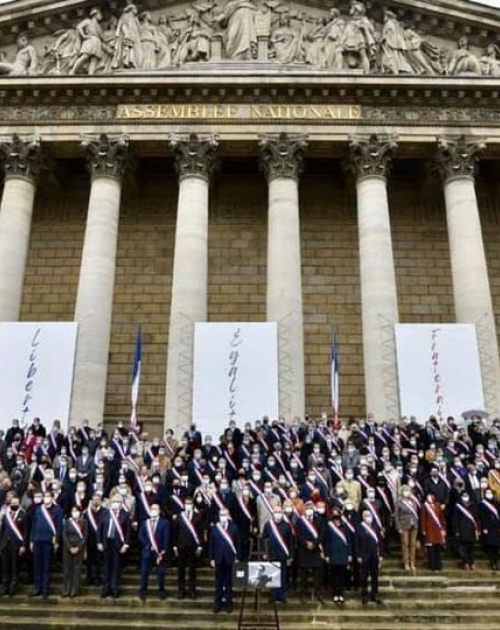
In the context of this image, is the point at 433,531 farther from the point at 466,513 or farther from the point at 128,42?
Answer: the point at 128,42

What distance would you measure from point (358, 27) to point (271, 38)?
277 cm

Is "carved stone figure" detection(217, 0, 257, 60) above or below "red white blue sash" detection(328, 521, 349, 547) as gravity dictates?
above

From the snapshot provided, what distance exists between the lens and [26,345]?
18391mm

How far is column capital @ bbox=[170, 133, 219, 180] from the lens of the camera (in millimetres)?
22109

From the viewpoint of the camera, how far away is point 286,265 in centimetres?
2073

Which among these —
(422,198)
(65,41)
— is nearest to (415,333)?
(422,198)

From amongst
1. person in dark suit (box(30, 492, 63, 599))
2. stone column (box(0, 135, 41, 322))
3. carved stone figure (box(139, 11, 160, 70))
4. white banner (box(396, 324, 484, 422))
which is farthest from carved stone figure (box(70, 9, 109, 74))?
person in dark suit (box(30, 492, 63, 599))

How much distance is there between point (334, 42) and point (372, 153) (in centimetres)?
401

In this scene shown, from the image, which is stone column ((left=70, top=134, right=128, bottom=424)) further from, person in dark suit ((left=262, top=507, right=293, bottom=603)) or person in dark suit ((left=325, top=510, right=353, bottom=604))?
person in dark suit ((left=325, top=510, right=353, bottom=604))

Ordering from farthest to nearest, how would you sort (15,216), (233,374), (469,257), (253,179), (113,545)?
(253,179), (15,216), (469,257), (233,374), (113,545)

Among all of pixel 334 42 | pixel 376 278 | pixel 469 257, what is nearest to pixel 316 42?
pixel 334 42

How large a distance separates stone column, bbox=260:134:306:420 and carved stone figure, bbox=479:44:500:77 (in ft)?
20.7

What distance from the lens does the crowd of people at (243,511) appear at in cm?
1014

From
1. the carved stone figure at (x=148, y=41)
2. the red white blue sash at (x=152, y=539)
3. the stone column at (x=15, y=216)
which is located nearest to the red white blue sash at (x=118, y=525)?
the red white blue sash at (x=152, y=539)
